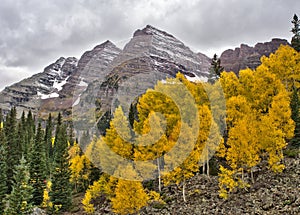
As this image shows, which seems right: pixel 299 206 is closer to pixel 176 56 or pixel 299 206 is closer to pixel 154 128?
pixel 154 128

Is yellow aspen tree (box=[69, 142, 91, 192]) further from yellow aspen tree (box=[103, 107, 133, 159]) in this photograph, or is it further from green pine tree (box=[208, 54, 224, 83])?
green pine tree (box=[208, 54, 224, 83])

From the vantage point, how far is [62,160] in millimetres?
50312

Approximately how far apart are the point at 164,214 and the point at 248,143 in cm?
1232

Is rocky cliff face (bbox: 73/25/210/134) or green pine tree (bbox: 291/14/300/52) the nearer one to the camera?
green pine tree (bbox: 291/14/300/52)

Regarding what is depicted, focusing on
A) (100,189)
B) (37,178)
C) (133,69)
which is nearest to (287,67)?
(100,189)

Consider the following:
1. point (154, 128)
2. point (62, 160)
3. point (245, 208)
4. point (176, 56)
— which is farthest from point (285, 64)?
point (176, 56)

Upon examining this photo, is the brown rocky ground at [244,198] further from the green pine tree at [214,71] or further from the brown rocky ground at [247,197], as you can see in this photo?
the green pine tree at [214,71]

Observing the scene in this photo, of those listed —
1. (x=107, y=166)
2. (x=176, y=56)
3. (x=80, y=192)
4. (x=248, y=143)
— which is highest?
(x=176, y=56)

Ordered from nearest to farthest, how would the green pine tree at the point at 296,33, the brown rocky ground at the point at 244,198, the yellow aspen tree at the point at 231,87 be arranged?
the brown rocky ground at the point at 244,198, the yellow aspen tree at the point at 231,87, the green pine tree at the point at 296,33

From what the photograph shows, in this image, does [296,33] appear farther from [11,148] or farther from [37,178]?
[11,148]

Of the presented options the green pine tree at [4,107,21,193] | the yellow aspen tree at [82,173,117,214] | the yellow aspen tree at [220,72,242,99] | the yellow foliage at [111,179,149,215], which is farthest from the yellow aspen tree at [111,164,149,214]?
the green pine tree at [4,107,21,193]

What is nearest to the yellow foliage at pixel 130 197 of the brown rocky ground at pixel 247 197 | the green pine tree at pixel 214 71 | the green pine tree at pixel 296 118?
the brown rocky ground at pixel 247 197

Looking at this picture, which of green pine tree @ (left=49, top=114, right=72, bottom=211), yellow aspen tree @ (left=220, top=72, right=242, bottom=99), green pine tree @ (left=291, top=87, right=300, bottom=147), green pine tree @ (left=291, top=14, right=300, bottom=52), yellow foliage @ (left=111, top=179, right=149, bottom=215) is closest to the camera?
yellow foliage @ (left=111, top=179, right=149, bottom=215)

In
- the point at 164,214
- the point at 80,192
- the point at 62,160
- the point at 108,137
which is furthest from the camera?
the point at 80,192
